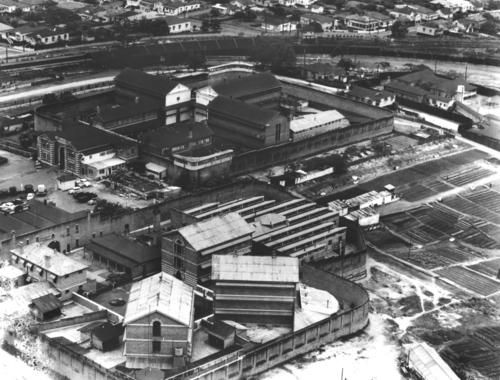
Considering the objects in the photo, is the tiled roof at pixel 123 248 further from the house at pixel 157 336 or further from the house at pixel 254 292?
the house at pixel 157 336

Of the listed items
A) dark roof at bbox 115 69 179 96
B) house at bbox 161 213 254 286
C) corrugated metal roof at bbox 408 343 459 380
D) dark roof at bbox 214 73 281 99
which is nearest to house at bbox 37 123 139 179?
dark roof at bbox 115 69 179 96

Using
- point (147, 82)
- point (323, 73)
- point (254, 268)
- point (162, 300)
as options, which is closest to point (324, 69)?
point (323, 73)

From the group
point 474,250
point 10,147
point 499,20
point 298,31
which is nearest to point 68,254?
point 10,147

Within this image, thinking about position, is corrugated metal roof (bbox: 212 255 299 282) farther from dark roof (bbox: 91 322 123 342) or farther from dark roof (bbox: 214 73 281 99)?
dark roof (bbox: 214 73 281 99)

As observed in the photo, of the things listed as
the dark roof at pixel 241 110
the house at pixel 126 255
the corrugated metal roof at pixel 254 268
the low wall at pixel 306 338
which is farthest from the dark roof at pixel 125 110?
the corrugated metal roof at pixel 254 268

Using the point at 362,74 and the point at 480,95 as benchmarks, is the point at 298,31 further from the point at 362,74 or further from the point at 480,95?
the point at 480,95
